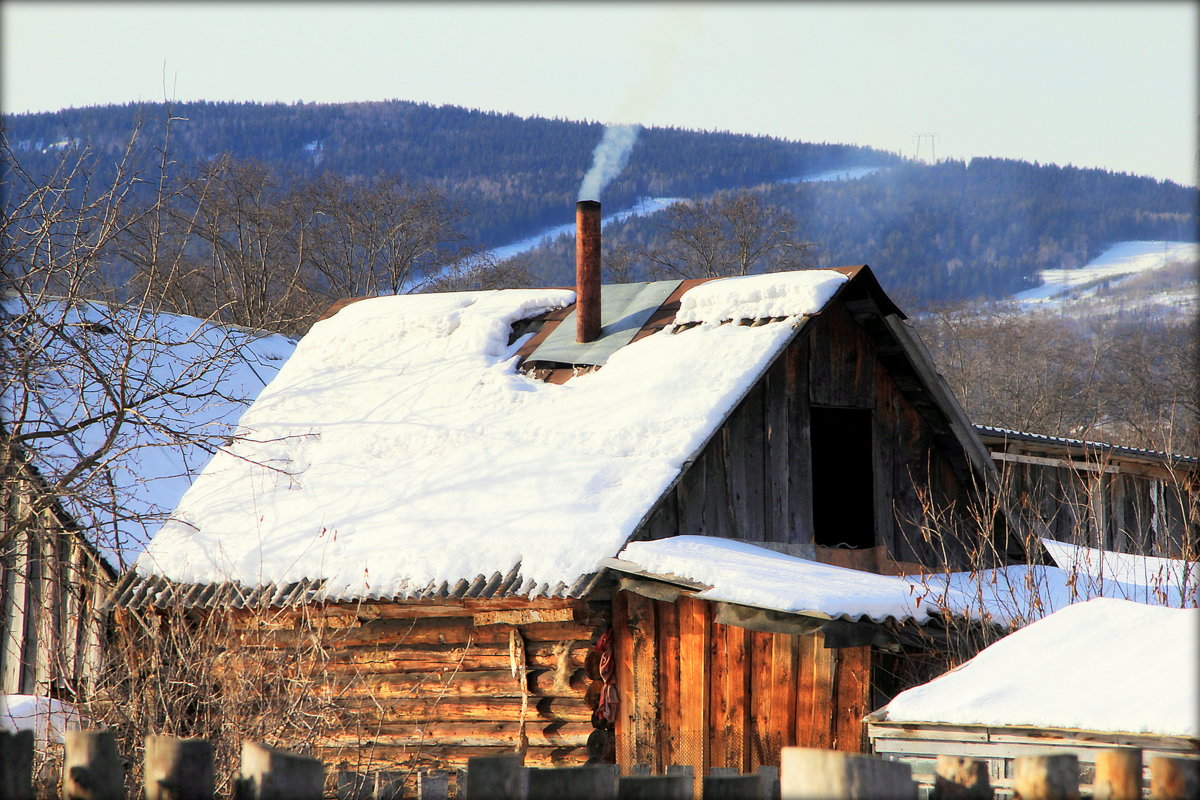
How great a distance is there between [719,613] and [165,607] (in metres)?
5.71

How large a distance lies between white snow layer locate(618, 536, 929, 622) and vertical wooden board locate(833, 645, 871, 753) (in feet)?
1.52

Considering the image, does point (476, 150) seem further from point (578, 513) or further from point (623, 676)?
point (623, 676)

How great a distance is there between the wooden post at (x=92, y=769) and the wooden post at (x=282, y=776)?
52cm

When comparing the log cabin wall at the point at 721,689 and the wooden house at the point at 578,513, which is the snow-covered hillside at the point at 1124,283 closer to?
A: the wooden house at the point at 578,513

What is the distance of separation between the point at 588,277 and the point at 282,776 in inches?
389

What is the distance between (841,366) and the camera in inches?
492

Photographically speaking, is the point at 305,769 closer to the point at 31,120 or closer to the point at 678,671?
the point at 678,671

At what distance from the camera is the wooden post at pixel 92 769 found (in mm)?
3689

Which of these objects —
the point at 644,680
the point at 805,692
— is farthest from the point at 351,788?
the point at 805,692

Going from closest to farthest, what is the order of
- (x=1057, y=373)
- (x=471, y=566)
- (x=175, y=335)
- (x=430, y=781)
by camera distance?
(x=430, y=781), (x=471, y=566), (x=175, y=335), (x=1057, y=373)

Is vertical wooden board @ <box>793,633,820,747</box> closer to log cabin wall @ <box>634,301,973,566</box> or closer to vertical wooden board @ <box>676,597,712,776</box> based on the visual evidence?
vertical wooden board @ <box>676,597,712,776</box>

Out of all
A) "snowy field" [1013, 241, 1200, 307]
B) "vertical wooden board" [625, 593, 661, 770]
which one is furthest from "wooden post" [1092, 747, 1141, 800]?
"snowy field" [1013, 241, 1200, 307]

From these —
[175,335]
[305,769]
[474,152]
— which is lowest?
[305,769]

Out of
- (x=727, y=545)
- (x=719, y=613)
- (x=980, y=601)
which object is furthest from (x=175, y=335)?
(x=980, y=601)
